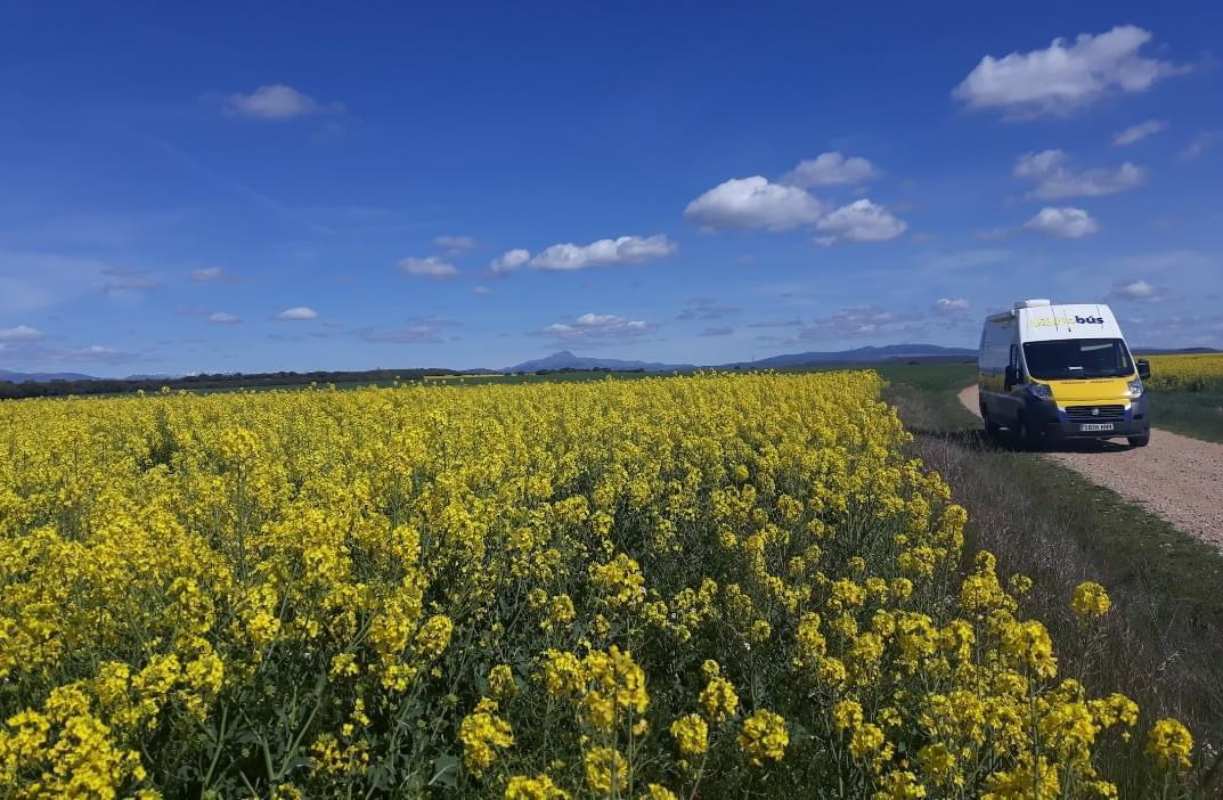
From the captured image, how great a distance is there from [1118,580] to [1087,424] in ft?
34.3

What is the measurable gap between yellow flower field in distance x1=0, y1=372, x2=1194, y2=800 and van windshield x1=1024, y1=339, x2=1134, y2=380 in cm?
1269

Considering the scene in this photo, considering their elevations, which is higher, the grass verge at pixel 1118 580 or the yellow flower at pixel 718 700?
the yellow flower at pixel 718 700

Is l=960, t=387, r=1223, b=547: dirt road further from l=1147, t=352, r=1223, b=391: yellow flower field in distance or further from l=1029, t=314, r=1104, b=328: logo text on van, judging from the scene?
l=1147, t=352, r=1223, b=391: yellow flower field in distance

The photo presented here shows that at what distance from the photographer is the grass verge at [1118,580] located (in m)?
5.64

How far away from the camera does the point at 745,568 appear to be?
7.07 m

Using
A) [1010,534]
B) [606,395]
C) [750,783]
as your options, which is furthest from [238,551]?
[606,395]

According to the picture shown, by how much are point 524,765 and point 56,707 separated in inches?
83.5

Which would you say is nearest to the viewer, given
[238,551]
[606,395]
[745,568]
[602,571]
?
[602,571]

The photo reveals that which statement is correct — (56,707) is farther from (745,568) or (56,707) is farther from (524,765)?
(745,568)

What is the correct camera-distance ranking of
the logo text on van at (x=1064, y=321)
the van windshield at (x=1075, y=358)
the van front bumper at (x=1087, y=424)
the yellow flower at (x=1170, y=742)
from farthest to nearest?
the logo text on van at (x=1064, y=321) → the van windshield at (x=1075, y=358) → the van front bumper at (x=1087, y=424) → the yellow flower at (x=1170, y=742)

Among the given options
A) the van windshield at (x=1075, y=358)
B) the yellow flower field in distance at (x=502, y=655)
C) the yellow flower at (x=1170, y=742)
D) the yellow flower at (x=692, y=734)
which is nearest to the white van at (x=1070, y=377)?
the van windshield at (x=1075, y=358)

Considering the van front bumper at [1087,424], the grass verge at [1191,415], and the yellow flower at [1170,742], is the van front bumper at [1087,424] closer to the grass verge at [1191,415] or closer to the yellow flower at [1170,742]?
the grass verge at [1191,415]

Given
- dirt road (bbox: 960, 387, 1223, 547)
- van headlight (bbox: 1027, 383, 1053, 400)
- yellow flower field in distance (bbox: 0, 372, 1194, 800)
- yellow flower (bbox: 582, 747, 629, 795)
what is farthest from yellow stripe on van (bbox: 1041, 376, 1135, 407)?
yellow flower (bbox: 582, 747, 629, 795)

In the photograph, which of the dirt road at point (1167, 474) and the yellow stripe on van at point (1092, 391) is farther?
the yellow stripe on van at point (1092, 391)
